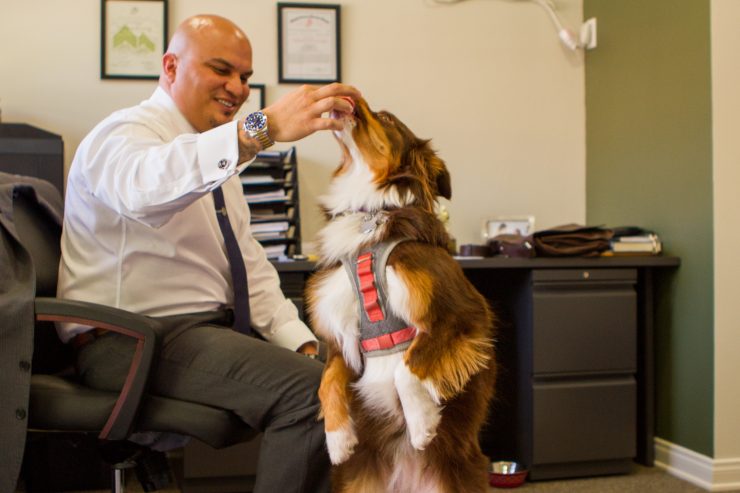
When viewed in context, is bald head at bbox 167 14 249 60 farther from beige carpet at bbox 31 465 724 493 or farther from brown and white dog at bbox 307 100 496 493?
beige carpet at bbox 31 465 724 493

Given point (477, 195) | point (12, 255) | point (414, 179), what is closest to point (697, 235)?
point (477, 195)

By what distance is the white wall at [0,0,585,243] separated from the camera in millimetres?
2877

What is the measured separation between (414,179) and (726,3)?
5.82ft

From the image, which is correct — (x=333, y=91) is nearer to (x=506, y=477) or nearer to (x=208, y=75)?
(x=208, y=75)

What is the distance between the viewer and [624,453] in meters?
2.76

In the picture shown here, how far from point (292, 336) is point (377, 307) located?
56 cm

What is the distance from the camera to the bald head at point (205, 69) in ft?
6.36

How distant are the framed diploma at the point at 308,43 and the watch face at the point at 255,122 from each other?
169cm

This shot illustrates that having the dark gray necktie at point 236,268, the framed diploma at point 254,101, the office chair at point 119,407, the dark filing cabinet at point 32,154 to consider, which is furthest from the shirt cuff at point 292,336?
the framed diploma at point 254,101

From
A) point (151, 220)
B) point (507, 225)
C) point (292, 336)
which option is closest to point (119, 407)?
point (151, 220)

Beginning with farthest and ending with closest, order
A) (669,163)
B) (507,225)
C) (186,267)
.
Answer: (507,225) < (669,163) < (186,267)

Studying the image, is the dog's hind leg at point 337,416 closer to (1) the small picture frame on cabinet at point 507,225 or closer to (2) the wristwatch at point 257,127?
(2) the wristwatch at point 257,127

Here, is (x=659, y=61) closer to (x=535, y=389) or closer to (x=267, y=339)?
(x=535, y=389)

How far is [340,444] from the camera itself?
4.57 ft
